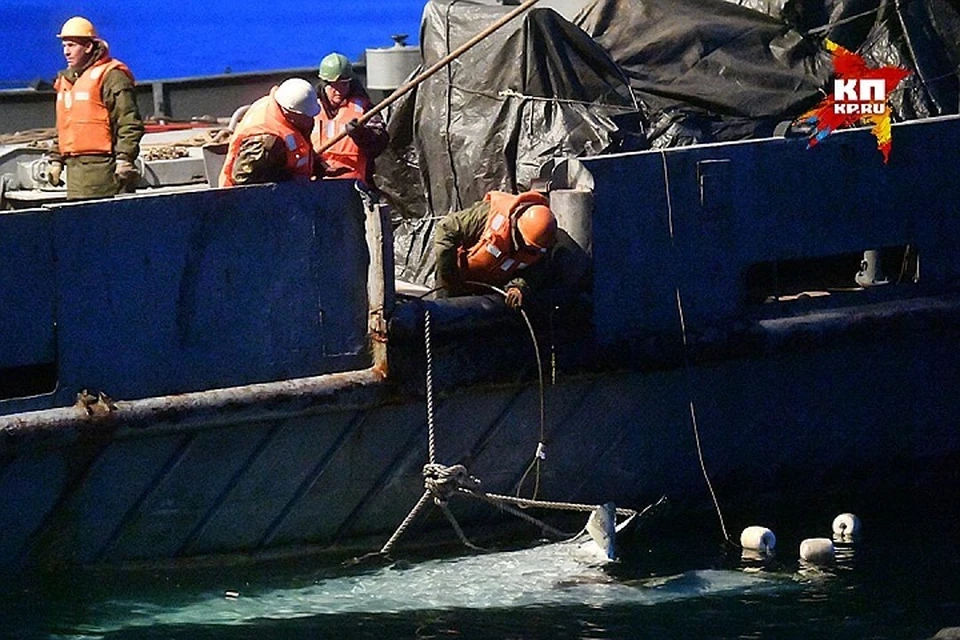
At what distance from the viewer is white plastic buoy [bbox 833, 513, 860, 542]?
25.6 feet

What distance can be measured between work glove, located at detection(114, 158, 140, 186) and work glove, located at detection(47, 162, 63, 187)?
2.51 feet

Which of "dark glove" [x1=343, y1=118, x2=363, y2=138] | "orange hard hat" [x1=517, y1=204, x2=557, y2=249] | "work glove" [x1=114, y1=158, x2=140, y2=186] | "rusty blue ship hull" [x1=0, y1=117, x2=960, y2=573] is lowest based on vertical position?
"rusty blue ship hull" [x1=0, y1=117, x2=960, y2=573]

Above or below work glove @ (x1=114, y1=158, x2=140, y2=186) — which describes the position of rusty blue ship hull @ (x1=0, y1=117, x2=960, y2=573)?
below

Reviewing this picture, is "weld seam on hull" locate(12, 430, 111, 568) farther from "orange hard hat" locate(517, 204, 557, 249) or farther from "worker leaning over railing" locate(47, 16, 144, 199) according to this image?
"worker leaning over railing" locate(47, 16, 144, 199)

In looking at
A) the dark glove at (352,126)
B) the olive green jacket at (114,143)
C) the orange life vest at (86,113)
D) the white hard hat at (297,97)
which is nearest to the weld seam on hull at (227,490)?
the white hard hat at (297,97)

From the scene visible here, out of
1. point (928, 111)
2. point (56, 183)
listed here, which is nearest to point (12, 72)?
point (56, 183)

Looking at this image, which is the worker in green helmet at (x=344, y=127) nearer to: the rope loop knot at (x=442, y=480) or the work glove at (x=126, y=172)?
the work glove at (x=126, y=172)

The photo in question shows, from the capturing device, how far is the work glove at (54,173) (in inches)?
366

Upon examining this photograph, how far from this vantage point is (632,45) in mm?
8930

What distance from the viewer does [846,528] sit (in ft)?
25.7

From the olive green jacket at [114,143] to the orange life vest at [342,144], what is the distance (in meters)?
0.96

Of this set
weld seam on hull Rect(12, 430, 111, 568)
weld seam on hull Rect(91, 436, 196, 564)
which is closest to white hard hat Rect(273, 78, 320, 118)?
weld seam on hull Rect(91, 436, 196, 564)

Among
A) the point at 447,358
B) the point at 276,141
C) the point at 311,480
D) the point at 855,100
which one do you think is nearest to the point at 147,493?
the point at 311,480

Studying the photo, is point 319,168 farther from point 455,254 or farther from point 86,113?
point 86,113
